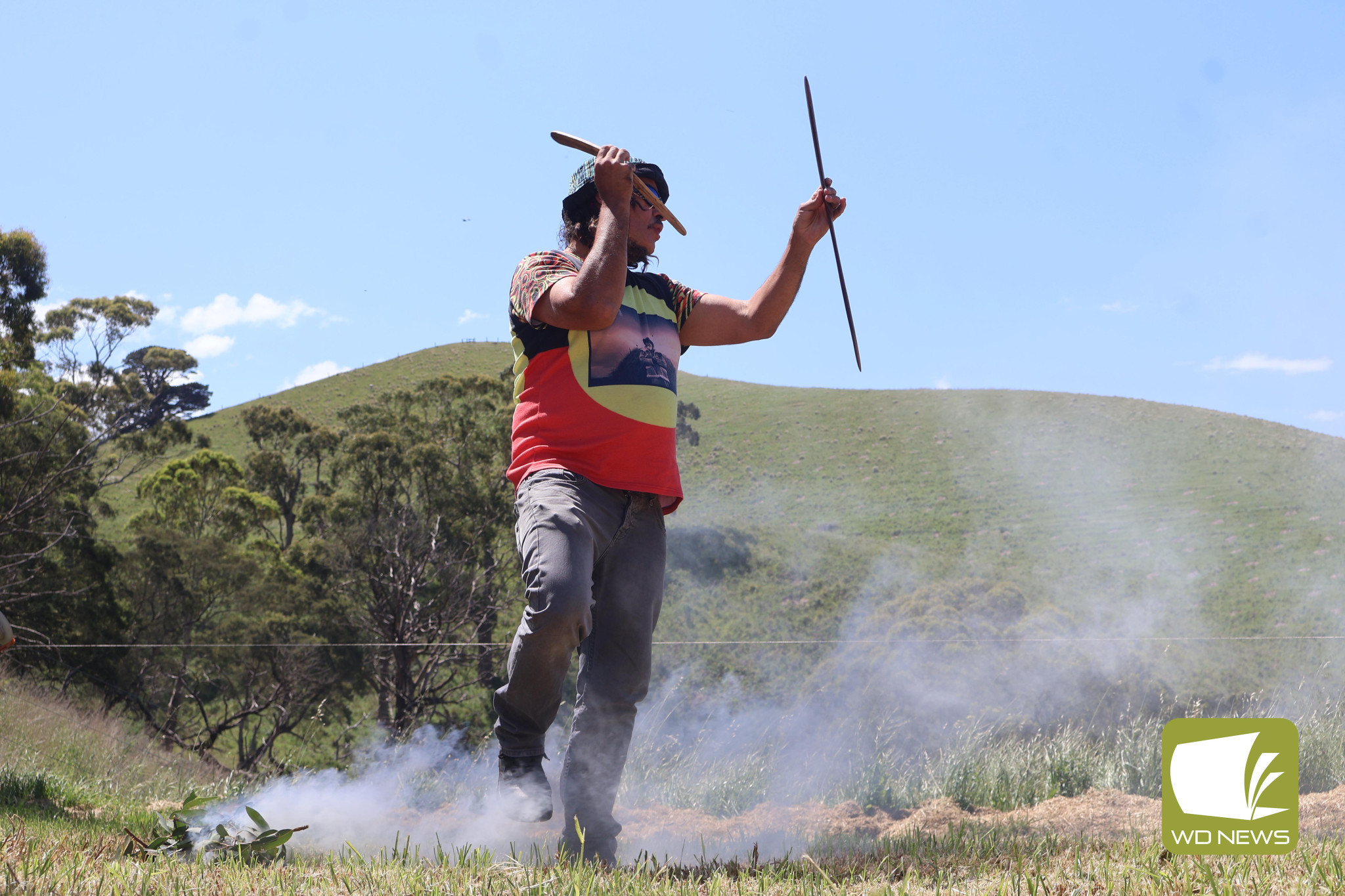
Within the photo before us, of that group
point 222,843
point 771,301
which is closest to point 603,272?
point 771,301

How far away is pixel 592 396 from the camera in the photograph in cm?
247

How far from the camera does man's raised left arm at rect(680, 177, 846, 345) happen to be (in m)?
2.90

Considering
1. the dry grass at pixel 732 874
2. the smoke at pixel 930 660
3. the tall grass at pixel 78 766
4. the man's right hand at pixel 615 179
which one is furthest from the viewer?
the smoke at pixel 930 660

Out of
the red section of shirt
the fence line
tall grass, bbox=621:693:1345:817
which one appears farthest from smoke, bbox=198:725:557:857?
tall grass, bbox=621:693:1345:817

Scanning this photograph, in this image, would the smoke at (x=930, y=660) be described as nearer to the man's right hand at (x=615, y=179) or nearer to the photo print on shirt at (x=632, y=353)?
the photo print on shirt at (x=632, y=353)

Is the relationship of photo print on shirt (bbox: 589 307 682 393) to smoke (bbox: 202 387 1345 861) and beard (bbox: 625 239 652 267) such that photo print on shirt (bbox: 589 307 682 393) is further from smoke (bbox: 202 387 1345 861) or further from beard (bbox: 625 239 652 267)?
smoke (bbox: 202 387 1345 861)

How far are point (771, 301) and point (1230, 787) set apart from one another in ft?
5.61

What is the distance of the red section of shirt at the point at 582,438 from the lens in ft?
8.12

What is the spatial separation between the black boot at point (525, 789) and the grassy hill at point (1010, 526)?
5.81 m

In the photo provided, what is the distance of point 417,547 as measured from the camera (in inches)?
677

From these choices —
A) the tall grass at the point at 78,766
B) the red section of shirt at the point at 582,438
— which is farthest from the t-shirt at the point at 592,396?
the tall grass at the point at 78,766

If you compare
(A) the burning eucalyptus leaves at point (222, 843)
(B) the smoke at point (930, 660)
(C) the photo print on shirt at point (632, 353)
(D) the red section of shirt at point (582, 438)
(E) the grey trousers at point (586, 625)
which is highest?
(C) the photo print on shirt at point (632, 353)

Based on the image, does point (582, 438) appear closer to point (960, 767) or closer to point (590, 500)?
point (590, 500)

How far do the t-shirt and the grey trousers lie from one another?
2.6 inches
